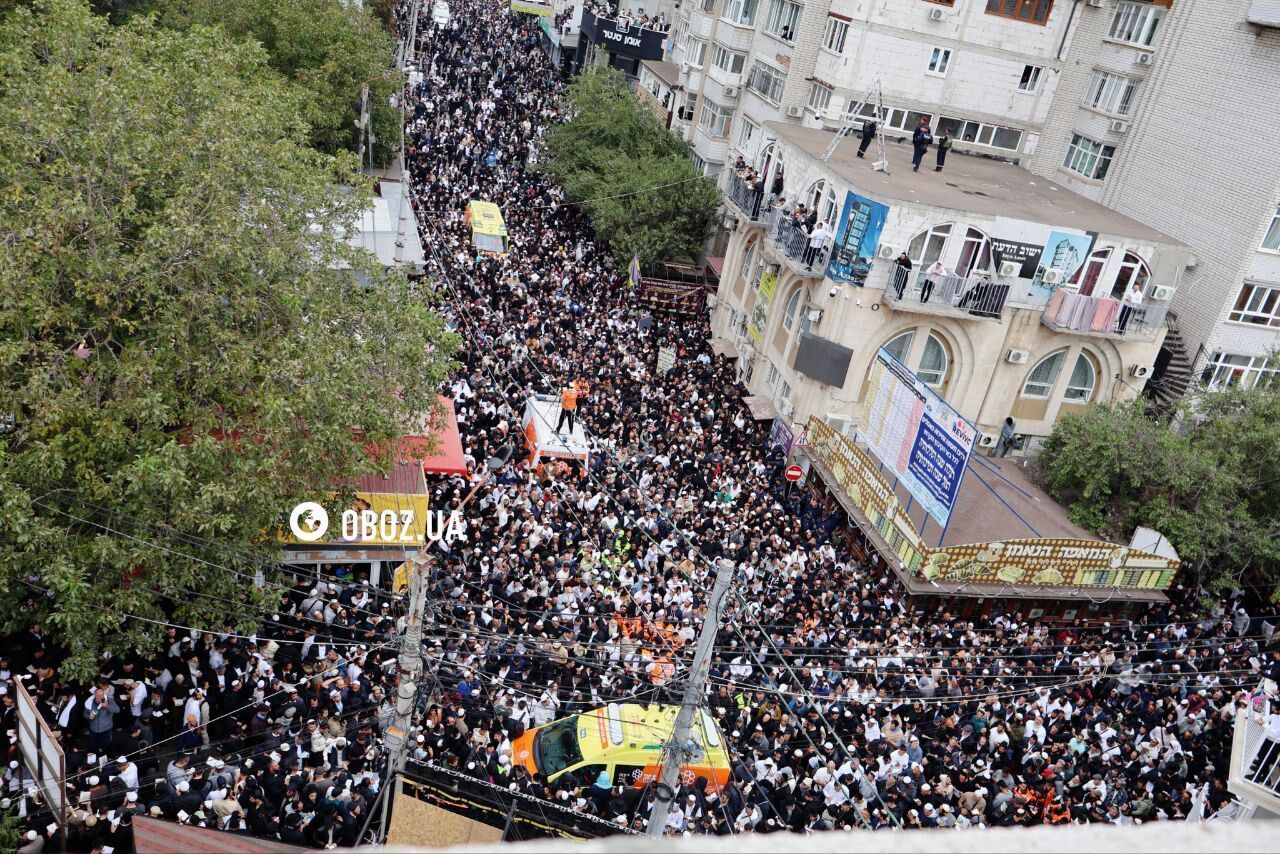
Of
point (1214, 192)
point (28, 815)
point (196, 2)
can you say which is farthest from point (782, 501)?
point (196, 2)

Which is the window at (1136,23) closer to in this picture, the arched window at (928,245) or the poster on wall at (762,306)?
the arched window at (928,245)

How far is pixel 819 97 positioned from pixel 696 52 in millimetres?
8600

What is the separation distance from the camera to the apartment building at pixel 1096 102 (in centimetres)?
2795

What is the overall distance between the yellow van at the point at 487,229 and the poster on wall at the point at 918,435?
15001mm

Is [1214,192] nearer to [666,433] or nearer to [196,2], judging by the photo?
[666,433]

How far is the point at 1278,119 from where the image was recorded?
26703 mm

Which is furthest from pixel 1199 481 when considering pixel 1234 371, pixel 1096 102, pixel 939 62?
pixel 939 62

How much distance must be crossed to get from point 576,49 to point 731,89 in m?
25.4

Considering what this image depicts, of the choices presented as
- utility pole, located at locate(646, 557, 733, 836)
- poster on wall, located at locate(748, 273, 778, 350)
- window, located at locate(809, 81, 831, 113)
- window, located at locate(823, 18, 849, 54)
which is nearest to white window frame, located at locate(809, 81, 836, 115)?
window, located at locate(809, 81, 831, 113)

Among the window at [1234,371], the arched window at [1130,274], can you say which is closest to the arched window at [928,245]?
the arched window at [1130,274]

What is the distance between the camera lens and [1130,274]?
2819 cm

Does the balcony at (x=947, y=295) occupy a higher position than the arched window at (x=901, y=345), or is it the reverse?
the balcony at (x=947, y=295)

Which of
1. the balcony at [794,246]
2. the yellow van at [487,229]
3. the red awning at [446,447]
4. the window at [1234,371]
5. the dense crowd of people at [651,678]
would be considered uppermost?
the balcony at [794,246]

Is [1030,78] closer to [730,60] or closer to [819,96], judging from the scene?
[819,96]
